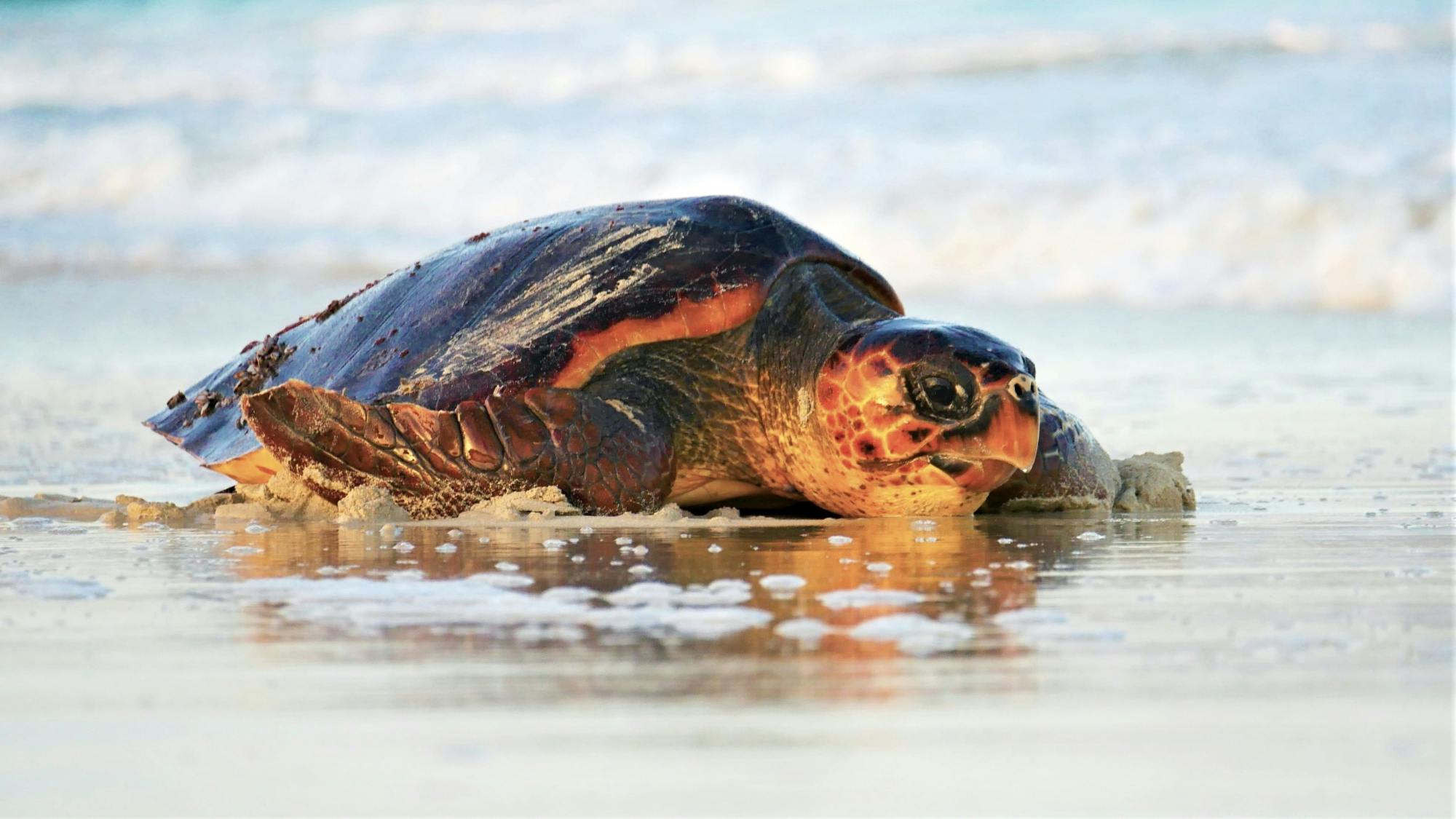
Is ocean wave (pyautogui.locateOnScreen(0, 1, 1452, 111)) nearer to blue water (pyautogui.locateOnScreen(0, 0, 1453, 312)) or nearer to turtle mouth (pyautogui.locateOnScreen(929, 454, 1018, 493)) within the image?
blue water (pyautogui.locateOnScreen(0, 0, 1453, 312))

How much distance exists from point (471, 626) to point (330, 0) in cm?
2854

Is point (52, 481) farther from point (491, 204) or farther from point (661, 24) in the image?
point (661, 24)

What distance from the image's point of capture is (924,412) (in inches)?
173

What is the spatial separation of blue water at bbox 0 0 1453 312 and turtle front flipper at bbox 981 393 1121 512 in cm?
715

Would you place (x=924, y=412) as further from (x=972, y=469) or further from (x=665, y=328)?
(x=665, y=328)

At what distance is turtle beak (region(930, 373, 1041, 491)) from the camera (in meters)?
4.30

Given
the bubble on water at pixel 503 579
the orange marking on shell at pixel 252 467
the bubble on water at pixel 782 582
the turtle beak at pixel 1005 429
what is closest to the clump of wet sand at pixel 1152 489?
the turtle beak at pixel 1005 429

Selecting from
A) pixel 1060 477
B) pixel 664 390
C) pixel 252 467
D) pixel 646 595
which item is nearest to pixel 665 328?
pixel 664 390

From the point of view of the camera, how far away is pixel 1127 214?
13.1 m

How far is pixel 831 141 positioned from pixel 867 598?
13.9m

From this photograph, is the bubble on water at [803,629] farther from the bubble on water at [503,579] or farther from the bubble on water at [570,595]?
the bubble on water at [503,579]

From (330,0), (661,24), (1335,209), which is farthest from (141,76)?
(1335,209)

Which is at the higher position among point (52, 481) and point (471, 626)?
point (52, 481)

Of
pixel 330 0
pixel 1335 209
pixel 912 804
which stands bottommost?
pixel 912 804
